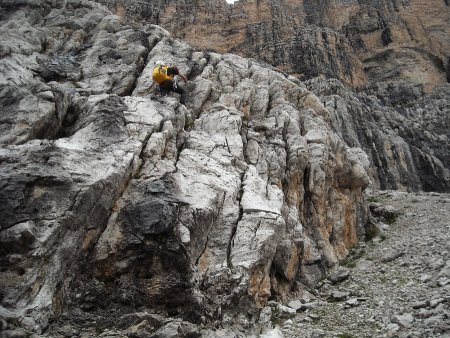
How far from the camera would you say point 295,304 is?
15.9 m

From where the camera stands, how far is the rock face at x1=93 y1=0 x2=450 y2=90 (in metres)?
76.4

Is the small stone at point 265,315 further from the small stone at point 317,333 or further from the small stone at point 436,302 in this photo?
the small stone at point 436,302

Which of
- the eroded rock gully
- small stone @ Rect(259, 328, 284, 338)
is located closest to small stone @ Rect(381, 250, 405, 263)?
the eroded rock gully

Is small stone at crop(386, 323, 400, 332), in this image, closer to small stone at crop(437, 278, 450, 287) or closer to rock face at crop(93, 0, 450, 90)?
small stone at crop(437, 278, 450, 287)

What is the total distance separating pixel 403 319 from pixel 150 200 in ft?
31.4

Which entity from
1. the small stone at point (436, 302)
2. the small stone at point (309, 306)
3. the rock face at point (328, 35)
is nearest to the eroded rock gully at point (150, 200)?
the small stone at point (309, 306)

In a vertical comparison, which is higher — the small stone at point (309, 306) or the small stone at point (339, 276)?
the small stone at point (339, 276)

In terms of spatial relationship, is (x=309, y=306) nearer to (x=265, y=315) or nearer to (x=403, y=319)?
(x=265, y=315)

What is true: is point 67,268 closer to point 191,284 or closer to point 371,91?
point 191,284

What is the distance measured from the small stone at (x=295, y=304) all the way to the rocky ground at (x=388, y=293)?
37 mm

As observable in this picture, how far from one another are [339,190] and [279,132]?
250 inches

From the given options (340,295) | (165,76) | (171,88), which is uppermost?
(165,76)

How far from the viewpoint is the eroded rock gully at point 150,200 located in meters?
11.5

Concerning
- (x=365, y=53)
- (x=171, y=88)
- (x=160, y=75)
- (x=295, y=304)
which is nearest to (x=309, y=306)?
(x=295, y=304)
